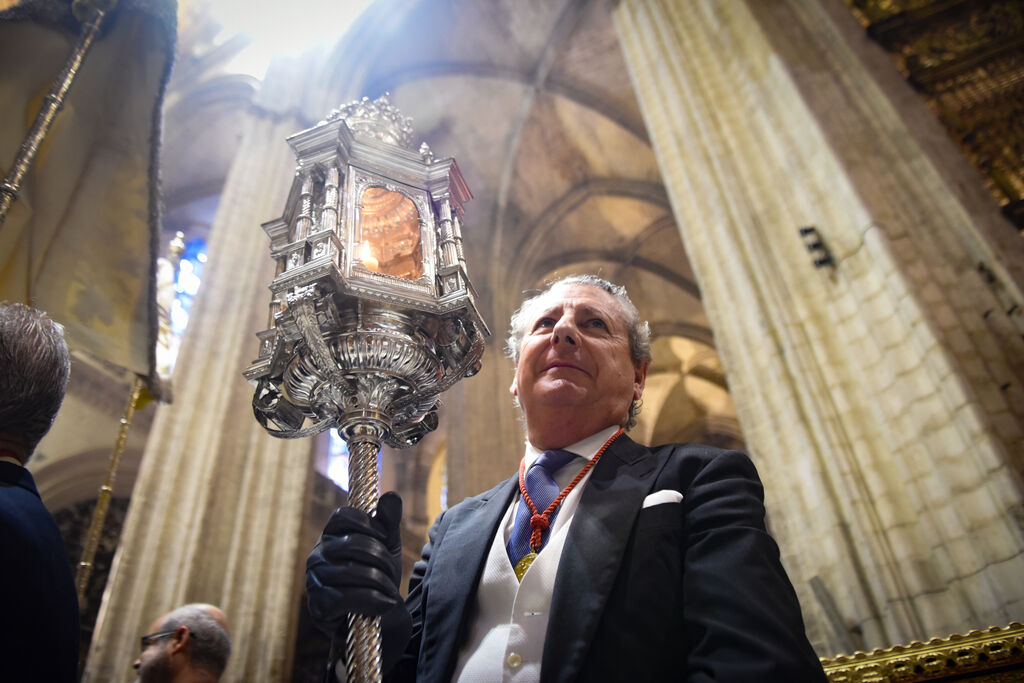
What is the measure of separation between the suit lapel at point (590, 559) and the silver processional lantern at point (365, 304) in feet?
0.88

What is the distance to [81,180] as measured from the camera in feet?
7.50

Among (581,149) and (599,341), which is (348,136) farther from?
(581,149)

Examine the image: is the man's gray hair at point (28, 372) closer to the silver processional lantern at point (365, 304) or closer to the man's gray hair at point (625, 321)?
the silver processional lantern at point (365, 304)

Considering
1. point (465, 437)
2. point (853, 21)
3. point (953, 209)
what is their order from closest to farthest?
point (953, 209), point (853, 21), point (465, 437)

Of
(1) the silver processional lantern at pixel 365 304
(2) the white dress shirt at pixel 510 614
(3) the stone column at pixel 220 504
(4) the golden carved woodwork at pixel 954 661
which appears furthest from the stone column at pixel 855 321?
(3) the stone column at pixel 220 504

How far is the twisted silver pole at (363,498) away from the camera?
2.69 ft

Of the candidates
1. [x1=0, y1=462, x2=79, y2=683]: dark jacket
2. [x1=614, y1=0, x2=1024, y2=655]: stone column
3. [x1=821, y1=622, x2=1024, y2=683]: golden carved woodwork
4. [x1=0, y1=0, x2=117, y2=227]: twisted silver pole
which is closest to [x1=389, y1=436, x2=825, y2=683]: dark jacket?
[x1=0, y1=462, x2=79, y2=683]: dark jacket

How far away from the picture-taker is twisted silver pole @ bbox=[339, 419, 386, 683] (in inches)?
32.3

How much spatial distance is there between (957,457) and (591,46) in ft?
32.8

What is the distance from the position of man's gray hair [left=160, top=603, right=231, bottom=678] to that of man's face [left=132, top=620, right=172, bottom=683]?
64 millimetres

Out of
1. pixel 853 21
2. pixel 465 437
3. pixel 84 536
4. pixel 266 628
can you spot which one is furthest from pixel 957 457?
pixel 84 536

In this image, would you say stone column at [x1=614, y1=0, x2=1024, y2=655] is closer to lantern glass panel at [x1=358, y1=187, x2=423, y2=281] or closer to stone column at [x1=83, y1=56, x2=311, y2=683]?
lantern glass panel at [x1=358, y1=187, x2=423, y2=281]

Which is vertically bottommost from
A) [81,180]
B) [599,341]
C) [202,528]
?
[599,341]

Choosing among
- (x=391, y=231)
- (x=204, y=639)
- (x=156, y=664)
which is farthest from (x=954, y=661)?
(x=156, y=664)
